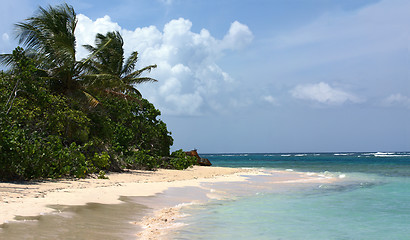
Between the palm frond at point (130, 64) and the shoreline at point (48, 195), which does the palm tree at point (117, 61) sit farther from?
the shoreline at point (48, 195)

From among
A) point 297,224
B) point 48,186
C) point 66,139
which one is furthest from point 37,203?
point 66,139

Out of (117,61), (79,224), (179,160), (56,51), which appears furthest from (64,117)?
(117,61)

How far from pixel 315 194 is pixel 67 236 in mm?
9029

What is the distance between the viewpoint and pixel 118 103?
1939cm

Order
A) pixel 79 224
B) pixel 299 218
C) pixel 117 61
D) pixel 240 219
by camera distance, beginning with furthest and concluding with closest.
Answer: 1. pixel 117 61
2. pixel 299 218
3. pixel 240 219
4. pixel 79 224

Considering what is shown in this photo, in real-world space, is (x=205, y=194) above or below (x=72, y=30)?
below

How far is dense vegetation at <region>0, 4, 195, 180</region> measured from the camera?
10.9 metres

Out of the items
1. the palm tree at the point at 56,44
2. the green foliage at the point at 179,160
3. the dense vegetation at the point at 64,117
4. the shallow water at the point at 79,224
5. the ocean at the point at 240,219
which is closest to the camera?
the shallow water at the point at 79,224

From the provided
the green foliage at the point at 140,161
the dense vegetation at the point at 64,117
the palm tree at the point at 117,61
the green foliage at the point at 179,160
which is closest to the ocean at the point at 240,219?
the dense vegetation at the point at 64,117

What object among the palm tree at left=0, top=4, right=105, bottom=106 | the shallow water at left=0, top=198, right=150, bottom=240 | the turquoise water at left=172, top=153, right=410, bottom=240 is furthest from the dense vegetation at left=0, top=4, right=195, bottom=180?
the turquoise water at left=172, top=153, right=410, bottom=240

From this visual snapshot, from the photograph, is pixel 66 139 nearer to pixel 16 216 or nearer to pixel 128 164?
pixel 128 164

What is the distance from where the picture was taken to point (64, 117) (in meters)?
13.7

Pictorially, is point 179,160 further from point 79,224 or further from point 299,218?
point 79,224

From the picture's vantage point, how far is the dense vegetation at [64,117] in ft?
35.7
